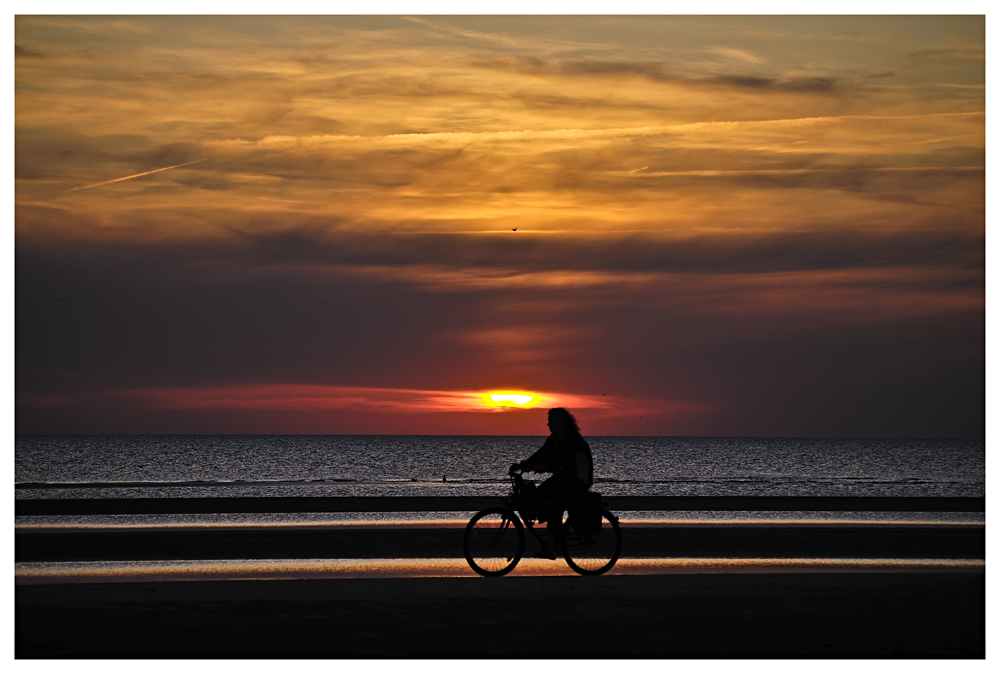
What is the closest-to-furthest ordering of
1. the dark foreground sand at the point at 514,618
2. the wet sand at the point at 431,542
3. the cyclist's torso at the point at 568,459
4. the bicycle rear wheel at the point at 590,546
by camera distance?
the dark foreground sand at the point at 514,618
the cyclist's torso at the point at 568,459
the bicycle rear wheel at the point at 590,546
the wet sand at the point at 431,542

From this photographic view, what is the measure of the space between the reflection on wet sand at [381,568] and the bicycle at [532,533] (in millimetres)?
293

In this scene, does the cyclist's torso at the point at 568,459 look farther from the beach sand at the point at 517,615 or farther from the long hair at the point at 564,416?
the beach sand at the point at 517,615

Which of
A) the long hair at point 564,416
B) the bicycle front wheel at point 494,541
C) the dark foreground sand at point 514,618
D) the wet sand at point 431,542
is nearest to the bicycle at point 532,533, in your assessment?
the bicycle front wheel at point 494,541

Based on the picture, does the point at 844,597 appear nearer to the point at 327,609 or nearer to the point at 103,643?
the point at 327,609

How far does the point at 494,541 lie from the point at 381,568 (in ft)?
6.32

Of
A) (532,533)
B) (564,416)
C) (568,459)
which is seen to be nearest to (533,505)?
(532,533)

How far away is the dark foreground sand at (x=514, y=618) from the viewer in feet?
29.7

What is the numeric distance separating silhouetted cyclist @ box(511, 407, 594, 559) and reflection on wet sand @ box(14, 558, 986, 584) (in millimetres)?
946

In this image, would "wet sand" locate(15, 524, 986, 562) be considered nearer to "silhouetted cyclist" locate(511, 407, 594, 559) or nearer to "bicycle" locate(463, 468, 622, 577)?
"bicycle" locate(463, 468, 622, 577)

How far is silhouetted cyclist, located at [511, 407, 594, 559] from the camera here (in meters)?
13.6

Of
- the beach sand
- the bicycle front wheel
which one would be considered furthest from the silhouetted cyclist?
the beach sand

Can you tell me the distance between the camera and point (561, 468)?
13.6 metres

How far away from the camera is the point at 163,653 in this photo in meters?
8.80

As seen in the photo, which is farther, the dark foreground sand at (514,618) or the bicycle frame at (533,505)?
the bicycle frame at (533,505)
